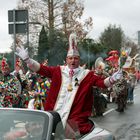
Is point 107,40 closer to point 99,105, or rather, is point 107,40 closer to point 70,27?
point 70,27

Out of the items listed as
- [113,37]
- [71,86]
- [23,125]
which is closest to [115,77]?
[71,86]

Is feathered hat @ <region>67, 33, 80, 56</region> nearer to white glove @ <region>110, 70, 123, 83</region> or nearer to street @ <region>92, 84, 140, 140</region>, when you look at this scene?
white glove @ <region>110, 70, 123, 83</region>

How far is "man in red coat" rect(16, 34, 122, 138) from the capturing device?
618 cm

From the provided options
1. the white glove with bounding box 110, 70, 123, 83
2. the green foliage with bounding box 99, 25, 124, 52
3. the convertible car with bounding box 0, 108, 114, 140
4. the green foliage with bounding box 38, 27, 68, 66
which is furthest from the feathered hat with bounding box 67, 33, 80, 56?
the green foliage with bounding box 99, 25, 124, 52

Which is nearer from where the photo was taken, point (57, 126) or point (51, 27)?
point (57, 126)

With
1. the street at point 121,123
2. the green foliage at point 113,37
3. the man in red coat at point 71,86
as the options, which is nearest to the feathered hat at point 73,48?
the man in red coat at point 71,86

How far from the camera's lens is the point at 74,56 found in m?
6.53

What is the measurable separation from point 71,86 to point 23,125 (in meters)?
1.83

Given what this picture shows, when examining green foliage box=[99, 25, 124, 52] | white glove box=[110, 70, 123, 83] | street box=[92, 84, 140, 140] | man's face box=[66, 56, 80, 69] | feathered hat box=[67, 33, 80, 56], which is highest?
green foliage box=[99, 25, 124, 52]

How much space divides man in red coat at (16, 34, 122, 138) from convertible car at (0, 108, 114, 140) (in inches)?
57.6

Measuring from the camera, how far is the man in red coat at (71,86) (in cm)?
618

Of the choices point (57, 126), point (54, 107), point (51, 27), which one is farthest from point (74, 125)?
point (51, 27)

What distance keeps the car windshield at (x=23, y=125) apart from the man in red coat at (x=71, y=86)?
1.50 metres

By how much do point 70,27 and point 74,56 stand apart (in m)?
28.7
